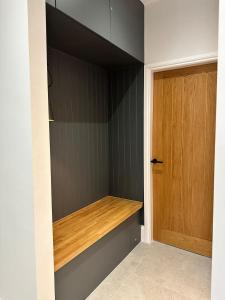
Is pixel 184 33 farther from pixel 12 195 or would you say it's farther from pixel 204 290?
pixel 204 290

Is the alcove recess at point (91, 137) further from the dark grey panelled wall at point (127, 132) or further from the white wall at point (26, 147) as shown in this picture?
the white wall at point (26, 147)

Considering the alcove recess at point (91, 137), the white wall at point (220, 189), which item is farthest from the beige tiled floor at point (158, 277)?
the white wall at point (220, 189)

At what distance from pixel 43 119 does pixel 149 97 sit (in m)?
1.54

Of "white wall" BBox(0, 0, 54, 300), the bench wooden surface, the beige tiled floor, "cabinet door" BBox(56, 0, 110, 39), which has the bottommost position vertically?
the beige tiled floor

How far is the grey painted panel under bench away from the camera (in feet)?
5.32

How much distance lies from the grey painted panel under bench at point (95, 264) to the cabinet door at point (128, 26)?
5.85 ft

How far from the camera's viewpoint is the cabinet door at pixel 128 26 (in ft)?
6.45

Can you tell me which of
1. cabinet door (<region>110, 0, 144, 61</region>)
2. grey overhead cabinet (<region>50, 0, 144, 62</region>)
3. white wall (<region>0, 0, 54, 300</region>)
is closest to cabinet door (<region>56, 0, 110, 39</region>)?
grey overhead cabinet (<region>50, 0, 144, 62</region>)

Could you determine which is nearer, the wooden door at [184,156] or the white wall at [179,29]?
the white wall at [179,29]

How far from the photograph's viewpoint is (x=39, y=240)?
131 cm

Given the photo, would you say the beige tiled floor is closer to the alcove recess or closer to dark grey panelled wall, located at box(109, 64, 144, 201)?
the alcove recess

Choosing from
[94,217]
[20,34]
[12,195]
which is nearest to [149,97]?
[94,217]

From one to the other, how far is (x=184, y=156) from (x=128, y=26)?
1.45 meters

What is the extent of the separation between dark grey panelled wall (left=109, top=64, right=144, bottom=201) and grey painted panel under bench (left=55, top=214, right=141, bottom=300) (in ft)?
1.33
